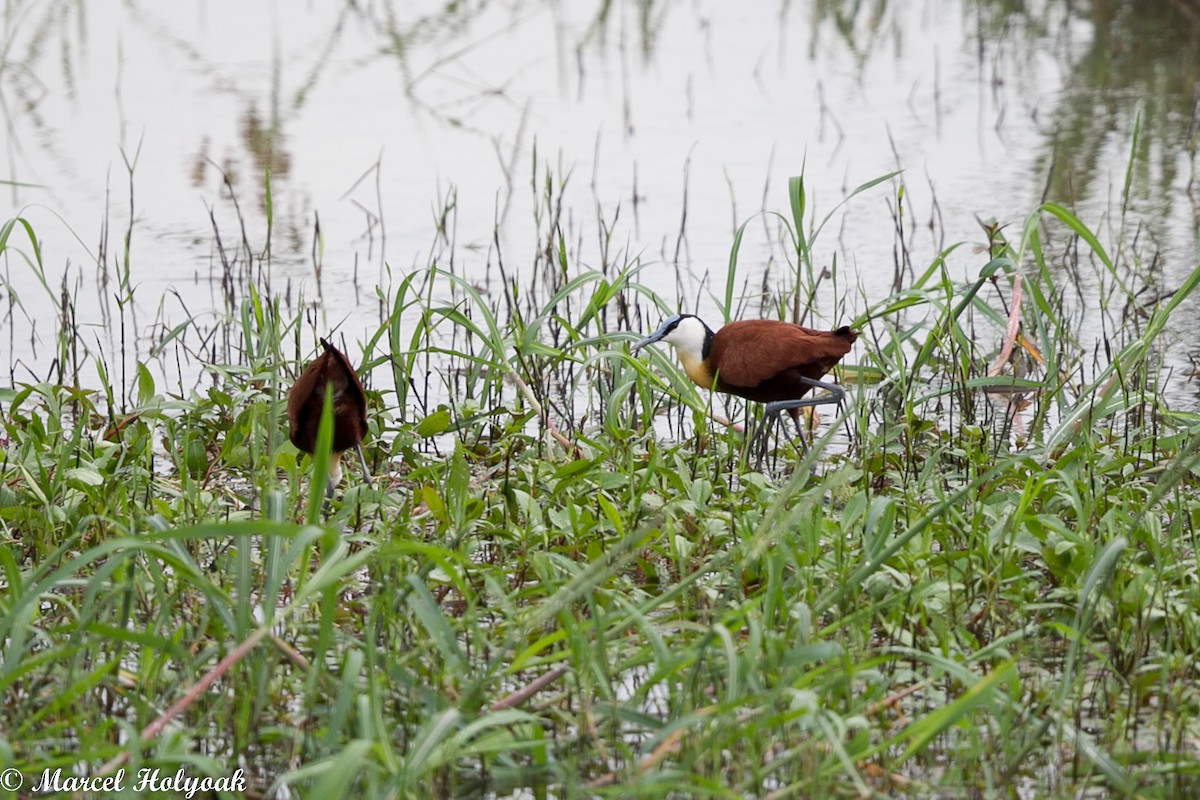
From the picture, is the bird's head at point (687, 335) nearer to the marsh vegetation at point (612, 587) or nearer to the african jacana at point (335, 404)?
the marsh vegetation at point (612, 587)

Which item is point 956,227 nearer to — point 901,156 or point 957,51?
point 901,156

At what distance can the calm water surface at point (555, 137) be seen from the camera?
22.4 ft

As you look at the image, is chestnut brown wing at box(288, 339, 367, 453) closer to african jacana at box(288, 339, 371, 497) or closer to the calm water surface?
african jacana at box(288, 339, 371, 497)

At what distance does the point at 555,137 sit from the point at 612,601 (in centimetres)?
585

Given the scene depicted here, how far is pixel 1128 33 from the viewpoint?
11672 mm

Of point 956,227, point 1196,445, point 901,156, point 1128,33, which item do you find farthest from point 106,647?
point 1128,33

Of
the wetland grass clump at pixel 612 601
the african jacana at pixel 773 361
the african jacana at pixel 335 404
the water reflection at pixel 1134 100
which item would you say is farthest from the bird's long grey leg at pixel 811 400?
the water reflection at pixel 1134 100

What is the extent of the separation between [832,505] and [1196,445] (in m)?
0.92

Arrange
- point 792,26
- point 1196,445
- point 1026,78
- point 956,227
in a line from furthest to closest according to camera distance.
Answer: point 792,26 < point 1026,78 < point 956,227 < point 1196,445

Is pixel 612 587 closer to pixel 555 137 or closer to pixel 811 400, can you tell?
pixel 811 400

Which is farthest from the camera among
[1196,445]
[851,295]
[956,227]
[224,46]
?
[224,46]

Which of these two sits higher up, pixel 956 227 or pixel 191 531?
pixel 191 531

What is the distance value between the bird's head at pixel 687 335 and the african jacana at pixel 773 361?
0.04 m

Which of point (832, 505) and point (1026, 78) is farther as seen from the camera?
point (1026, 78)
